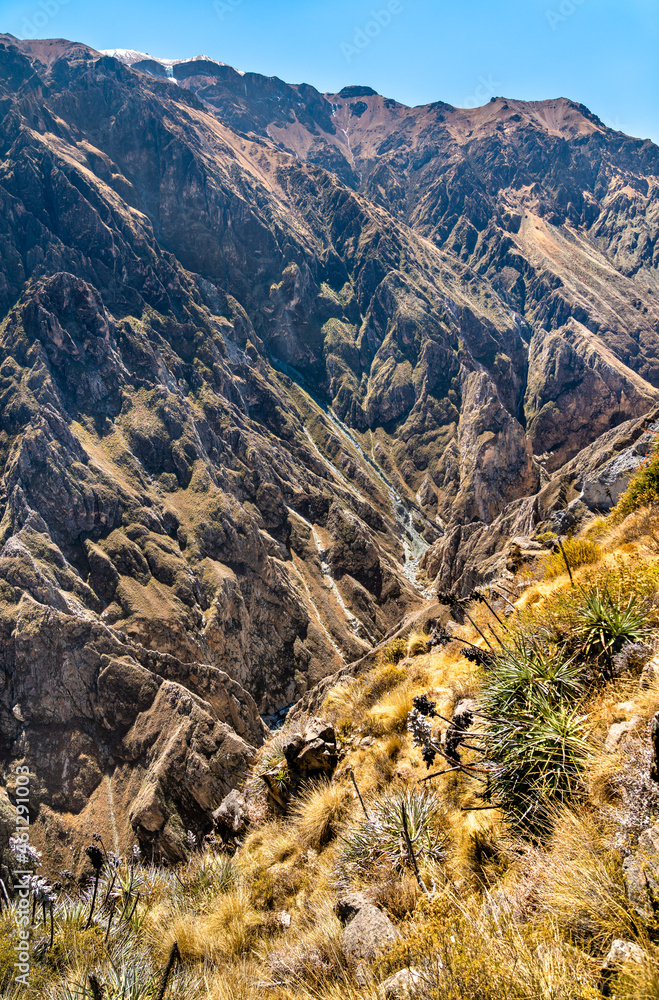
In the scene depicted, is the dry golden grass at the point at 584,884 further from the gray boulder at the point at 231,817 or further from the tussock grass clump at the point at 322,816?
the gray boulder at the point at 231,817

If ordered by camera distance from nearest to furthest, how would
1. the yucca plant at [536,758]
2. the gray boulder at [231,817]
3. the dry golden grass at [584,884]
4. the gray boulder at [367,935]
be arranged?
the dry golden grass at [584,884] → the gray boulder at [367,935] → the yucca plant at [536,758] → the gray boulder at [231,817]

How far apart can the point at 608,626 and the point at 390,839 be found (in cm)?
415

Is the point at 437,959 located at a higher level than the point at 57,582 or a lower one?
higher

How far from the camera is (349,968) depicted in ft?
17.3

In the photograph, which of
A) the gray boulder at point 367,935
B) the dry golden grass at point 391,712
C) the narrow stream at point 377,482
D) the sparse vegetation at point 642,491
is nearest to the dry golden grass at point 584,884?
the gray boulder at point 367,935

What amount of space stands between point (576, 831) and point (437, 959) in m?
1.77

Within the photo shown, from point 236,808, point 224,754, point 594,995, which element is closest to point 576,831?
point 594,995

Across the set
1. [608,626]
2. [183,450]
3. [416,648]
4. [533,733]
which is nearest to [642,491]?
[416,648]

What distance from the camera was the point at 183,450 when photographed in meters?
107

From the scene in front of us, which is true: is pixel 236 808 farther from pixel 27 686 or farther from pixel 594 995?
pixel 27 686

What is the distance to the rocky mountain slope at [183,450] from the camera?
197ft

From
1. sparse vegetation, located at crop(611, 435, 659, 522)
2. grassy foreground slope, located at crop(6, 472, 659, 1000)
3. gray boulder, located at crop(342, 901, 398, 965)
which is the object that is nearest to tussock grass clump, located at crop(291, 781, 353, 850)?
grassy foreground slope, located at crop(6, 472, 659, 1000)

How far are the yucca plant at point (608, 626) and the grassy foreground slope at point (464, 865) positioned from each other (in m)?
0.03

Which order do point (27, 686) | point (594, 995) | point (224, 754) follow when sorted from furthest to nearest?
point (27, 686), point (224, 754), point (594, 995)
